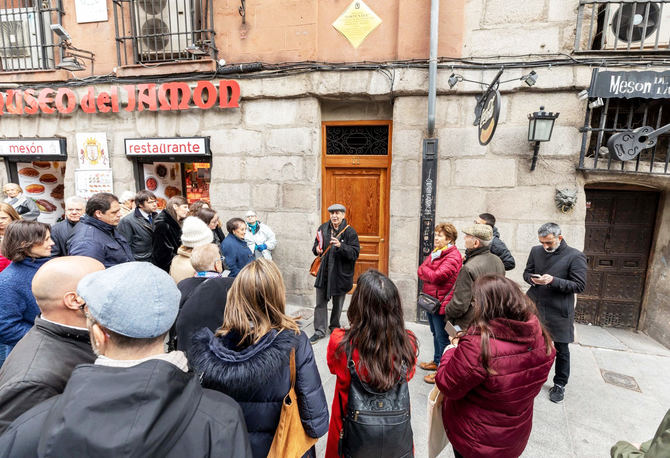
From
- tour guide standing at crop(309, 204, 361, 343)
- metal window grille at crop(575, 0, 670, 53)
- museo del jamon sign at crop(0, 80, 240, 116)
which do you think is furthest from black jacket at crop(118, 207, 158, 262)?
metal window grille at crop(575, 0, 670, 53)

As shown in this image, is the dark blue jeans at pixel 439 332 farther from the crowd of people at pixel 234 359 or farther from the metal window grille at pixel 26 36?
the metal window grille at pixel 26 36

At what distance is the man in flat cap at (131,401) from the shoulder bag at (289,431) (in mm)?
647

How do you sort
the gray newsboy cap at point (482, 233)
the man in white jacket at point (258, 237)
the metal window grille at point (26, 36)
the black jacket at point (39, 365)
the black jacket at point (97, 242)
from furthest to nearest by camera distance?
the metal window grille at point (26, 36) < the man in white jacket at point (258, 237) < the black jacket at point (97, 242) < the gray newsboy cap at point (482, 233) < the black jacket at point (39, 365)

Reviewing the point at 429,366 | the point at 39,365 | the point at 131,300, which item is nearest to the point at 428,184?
the point at 429,366

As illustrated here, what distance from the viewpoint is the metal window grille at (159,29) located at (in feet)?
19.0

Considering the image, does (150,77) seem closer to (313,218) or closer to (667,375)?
(313,218)

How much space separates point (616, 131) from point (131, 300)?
5.65 meters

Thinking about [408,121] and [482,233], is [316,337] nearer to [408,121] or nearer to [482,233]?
[482,233]

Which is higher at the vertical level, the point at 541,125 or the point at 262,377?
the point at 541,125

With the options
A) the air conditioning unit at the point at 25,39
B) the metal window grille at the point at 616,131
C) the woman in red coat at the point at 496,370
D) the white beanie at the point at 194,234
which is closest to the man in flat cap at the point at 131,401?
the woman in red coat at the point at 496,370

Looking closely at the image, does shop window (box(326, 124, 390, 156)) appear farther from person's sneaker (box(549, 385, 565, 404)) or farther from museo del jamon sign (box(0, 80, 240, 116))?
person's sneaker (box(549, 385, 565, 404))

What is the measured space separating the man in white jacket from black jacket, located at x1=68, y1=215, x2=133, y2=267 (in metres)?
1.85

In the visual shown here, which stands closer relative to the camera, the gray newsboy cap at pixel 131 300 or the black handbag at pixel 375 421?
the gray newsboy cap at pixel 131 300

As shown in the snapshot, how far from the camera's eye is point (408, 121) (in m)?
5.17
